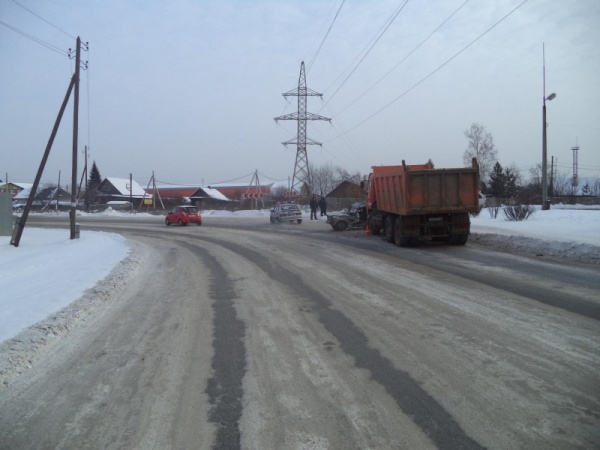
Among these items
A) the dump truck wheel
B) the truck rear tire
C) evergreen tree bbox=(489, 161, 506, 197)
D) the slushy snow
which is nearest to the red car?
the dump truck wheel

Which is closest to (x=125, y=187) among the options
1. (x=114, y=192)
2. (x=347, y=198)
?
(x=114, y=192)

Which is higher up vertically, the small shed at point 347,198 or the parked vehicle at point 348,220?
the small shed at point 347,198

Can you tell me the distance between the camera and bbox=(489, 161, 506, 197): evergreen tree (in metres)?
61.5

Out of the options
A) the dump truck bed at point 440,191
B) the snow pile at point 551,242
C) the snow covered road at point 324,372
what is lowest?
the snow covered road at point 324,372

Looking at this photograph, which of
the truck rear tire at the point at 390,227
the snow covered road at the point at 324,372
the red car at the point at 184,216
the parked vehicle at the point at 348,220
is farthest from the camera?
the red car at the point at 184,216

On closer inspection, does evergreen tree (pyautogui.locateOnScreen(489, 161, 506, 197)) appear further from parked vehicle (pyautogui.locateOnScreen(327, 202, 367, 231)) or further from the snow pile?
parked vehicle (pyautogui.locateOnScreen(327, 202, 367, 231))

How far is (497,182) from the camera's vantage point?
204ft

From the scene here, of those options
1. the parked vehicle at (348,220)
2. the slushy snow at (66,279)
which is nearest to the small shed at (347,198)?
the parked vehicle at (348,220)

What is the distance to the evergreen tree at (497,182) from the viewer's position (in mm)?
61531

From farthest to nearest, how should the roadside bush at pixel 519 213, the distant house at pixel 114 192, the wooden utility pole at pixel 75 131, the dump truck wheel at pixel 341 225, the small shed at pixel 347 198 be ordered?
the distant house at pixel 114 192 < the small shed at pixel 347 198 < the dump truck wheel at pixel 341 225 < the roadside bush at pixel 519 213 < the wooden utility pole at pixel 75 131

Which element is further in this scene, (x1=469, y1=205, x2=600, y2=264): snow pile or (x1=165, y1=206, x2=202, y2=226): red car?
(x1=165, y1=206, x2=202, y2=226): red car

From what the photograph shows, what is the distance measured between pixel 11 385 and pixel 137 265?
9194mm

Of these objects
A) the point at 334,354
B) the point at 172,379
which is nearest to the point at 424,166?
the point at 334,354

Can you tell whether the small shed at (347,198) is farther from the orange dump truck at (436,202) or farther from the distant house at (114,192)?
the distant house at (114,192)
